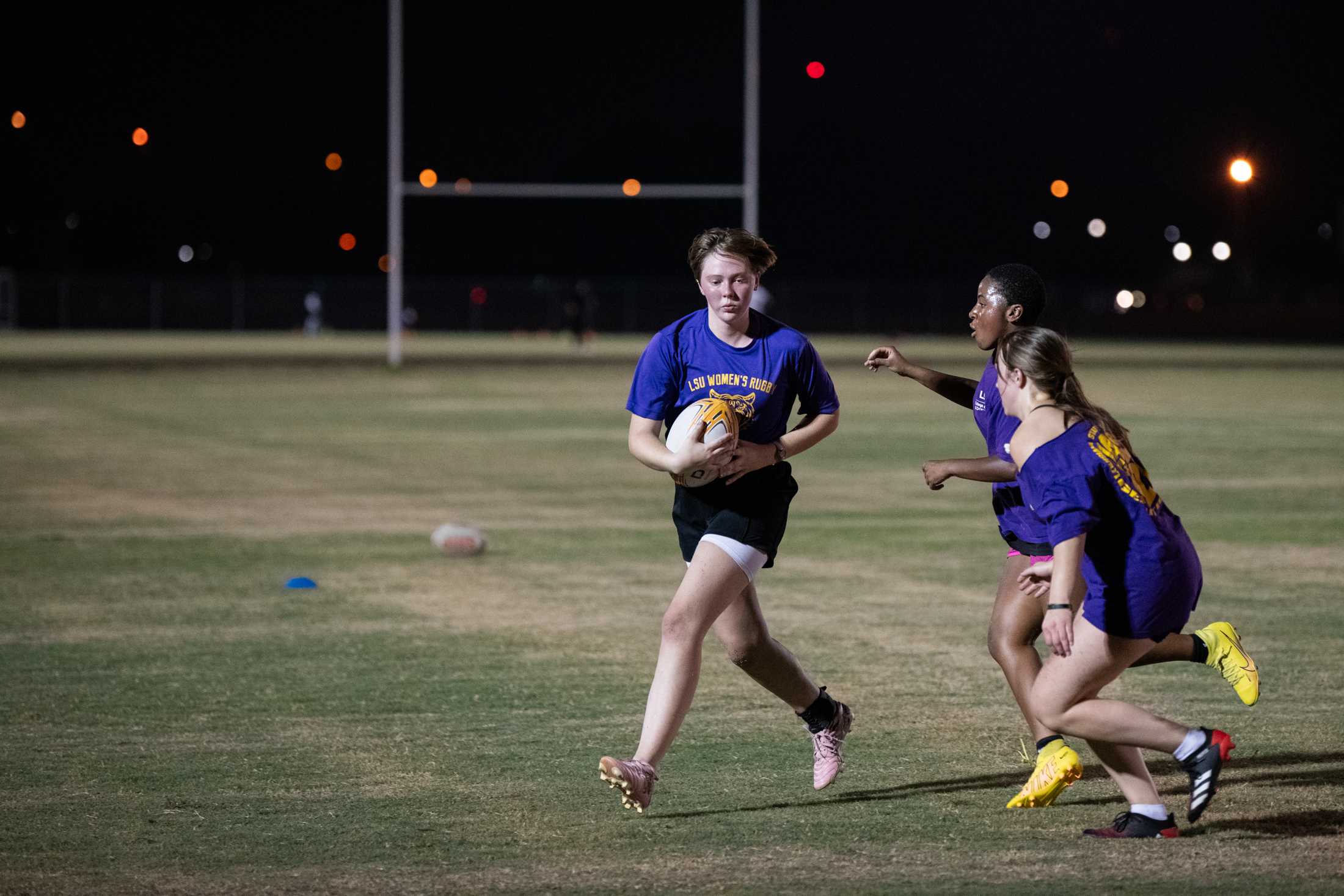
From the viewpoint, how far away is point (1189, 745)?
5500 millimetres

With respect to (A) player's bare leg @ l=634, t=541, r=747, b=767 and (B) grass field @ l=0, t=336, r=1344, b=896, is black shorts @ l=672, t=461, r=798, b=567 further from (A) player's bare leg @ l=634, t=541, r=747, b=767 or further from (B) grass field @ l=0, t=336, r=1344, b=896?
(B) grass field @ l=0, t=336, r=1344, b=896

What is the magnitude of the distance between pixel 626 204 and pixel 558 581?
3251 inches

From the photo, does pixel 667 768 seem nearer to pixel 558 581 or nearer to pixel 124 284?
pixel 558 581

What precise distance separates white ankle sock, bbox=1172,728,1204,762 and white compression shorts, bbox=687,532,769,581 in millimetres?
1421

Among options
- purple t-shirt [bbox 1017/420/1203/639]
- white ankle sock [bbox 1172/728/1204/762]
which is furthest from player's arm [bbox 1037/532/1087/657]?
white ankle sock [bbox 1172/728/1204/762]

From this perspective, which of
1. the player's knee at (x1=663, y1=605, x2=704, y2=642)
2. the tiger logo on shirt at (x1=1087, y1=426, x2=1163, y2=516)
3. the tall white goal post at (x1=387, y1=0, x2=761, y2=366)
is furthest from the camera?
the tall white goal post at (x1=387, y1=0, x2=761, y2=366)

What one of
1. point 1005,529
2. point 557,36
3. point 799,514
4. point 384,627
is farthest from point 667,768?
point 557,36

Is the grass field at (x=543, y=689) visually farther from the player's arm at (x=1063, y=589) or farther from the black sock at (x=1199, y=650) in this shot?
the player's arm at (x=1063, y=589)

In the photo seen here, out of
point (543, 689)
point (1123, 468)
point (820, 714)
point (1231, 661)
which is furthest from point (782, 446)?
point (543, 689)

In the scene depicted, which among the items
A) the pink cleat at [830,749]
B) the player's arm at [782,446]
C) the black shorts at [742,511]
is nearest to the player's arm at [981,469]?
the player's arm at [782,446]

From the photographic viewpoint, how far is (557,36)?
48.2 metres

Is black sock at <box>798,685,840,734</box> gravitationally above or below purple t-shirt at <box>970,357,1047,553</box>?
below

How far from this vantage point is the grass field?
553cm

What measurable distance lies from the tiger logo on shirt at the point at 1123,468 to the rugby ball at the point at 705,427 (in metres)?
1.15
